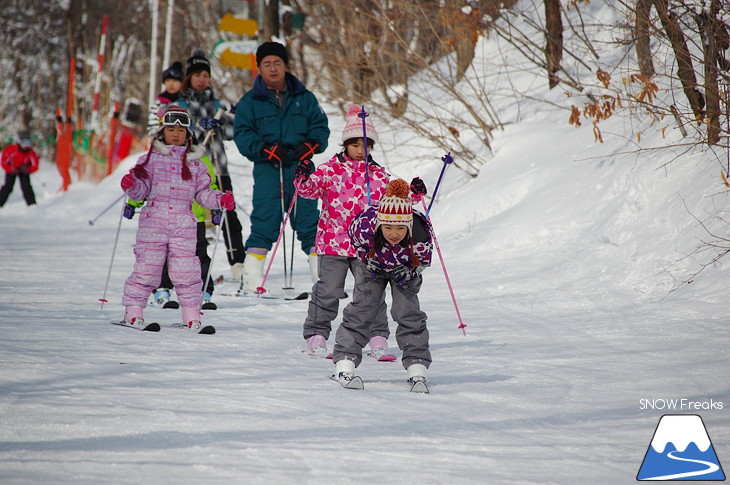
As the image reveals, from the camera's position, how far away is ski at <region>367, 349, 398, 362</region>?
505 centimetres

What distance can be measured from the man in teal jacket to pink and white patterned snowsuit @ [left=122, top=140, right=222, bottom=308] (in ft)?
4.09

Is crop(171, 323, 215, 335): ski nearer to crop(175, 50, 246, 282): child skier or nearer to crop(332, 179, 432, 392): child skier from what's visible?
crop(332, 179, 432, 392): child skier

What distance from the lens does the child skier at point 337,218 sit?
5.14m

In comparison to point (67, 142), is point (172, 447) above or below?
below

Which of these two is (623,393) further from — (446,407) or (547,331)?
(547,331)

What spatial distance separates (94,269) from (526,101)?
6.62 meters

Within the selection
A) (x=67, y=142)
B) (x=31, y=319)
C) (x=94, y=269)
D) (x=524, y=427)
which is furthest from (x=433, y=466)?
(x=67, y=142)

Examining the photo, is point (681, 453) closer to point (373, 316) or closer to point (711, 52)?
point (373, 316)

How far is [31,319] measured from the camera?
224 inches

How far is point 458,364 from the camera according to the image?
16.3ft

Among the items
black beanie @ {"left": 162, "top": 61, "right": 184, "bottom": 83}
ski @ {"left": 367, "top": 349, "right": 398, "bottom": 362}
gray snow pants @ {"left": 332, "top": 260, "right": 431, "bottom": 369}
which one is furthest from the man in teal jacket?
gray snow pants @ {"left": 332, "top": 260, "right": 431, "bottom": 369}

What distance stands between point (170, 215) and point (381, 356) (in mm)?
1703

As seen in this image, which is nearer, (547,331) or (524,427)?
(524,427)

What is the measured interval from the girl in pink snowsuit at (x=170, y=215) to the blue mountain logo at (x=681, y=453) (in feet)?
10.2
